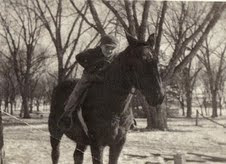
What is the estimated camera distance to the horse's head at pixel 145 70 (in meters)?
2.86

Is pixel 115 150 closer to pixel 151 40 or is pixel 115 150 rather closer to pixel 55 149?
pixel 151 40

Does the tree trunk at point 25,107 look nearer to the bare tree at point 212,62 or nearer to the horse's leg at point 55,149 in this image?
the horse's leg at point 55,149

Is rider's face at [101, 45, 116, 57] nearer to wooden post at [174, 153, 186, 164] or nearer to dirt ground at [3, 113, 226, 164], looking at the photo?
dirt ground at [3, 113, 226, 164]

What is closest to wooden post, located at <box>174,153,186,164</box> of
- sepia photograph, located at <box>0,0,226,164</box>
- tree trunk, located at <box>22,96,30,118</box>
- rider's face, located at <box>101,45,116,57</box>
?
sepia photograph, located at <box>0,0,226,164</box>

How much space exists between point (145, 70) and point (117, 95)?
421 millimetres

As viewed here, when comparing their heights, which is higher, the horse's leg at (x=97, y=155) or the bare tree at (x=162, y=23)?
the bare tree at (x=162, y=23)

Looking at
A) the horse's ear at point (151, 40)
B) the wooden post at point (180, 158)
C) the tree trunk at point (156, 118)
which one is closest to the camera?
the horse's ear at point (151, 40)

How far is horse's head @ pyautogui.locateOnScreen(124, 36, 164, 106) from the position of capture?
2.86 metres

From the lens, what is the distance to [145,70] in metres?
2.91

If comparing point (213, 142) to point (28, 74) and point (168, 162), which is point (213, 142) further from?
point (28, 74)

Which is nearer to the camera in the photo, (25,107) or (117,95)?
(117,95)

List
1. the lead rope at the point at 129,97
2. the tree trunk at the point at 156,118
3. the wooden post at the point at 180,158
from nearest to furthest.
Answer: the lead rope at the point at 129,97, the wooden post at the point at 180,158, the tree trunk at the point at 156,118

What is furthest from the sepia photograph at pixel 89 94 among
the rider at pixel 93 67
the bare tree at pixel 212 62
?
the bare tree at pixel 212 62

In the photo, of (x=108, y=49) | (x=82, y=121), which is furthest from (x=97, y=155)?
(x=108, y=49)
